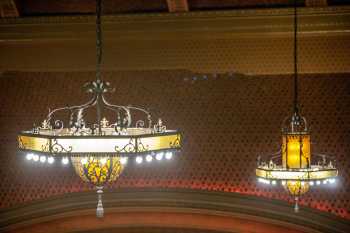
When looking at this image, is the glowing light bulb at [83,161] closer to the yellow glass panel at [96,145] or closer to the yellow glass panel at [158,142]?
the yellow glass panel at [96,145]

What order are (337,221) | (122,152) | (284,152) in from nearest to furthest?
(122,152) < (284,152) < (337,221)

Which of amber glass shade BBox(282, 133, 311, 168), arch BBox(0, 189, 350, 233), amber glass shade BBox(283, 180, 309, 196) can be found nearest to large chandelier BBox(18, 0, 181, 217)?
amber glass shade BBox(282, 133, 311, 168)

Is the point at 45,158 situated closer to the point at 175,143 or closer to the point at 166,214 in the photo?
the point at 175,143

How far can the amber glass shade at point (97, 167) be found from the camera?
16.6 feet

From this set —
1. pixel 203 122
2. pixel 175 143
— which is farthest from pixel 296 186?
pixel 203 122

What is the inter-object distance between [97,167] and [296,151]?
2.25 meters

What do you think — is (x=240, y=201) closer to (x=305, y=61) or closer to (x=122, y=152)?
(x=305, y=61)

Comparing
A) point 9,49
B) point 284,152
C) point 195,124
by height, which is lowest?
point 284,152

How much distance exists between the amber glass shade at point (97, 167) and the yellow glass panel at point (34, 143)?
249 millimetres

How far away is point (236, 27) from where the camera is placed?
902 centimetres

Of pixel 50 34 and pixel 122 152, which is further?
pixel 50 34

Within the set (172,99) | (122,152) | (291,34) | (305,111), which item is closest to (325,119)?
(305,111)

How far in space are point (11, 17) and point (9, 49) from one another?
0.47m

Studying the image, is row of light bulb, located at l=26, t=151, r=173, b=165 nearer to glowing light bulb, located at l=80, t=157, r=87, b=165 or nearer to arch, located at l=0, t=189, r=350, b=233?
glowing light bulb, located at l=80, t=157, r=87, b=165
